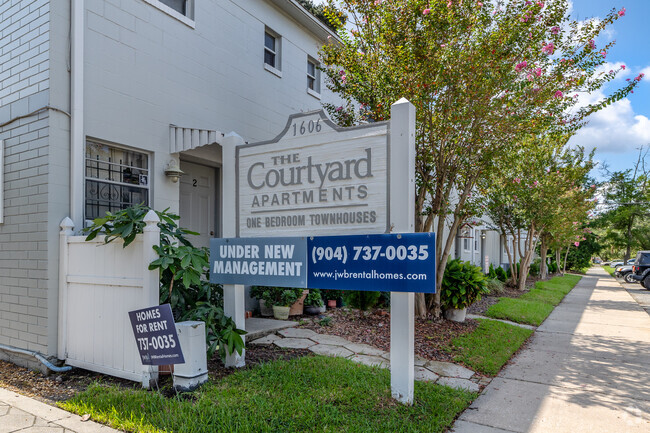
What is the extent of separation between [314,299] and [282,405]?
4.33 metres

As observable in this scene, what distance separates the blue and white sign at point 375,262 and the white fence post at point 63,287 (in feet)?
9.42

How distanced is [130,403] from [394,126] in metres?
3.23

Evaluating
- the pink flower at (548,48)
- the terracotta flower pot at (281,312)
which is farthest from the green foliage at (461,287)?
the pink flower at (548,48)

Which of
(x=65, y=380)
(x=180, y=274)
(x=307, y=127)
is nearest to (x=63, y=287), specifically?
(x=65, y=380)

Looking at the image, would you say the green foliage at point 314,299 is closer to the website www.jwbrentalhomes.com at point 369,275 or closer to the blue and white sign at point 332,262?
the blue and white sign at point 332,262

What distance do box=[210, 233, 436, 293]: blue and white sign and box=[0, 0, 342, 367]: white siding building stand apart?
200cm

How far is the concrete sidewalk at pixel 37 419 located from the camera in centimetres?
323

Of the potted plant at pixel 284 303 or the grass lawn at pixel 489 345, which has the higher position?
the potted plant at pixel 284 303

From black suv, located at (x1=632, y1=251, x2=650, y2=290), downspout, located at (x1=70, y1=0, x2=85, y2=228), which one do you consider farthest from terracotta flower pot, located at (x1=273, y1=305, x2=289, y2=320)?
black suv, located at (x1=632, y1=251, x2=650, y2=290)

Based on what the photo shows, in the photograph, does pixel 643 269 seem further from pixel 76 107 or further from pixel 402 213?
pixel 76 107

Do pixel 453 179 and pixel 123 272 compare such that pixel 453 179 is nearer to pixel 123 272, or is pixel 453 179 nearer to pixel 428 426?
pixel 428 426

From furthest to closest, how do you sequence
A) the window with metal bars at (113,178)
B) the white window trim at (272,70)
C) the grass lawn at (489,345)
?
1. the white window trim at (272,70)
2. the window with metal bars at (113,178)
3. the grass lawn at (489,345)

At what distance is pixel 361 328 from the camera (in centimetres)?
667

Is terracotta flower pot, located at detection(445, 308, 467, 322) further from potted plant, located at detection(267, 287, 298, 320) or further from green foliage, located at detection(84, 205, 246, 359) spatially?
green foliage, located at detection(84, 205, 246, 359)
